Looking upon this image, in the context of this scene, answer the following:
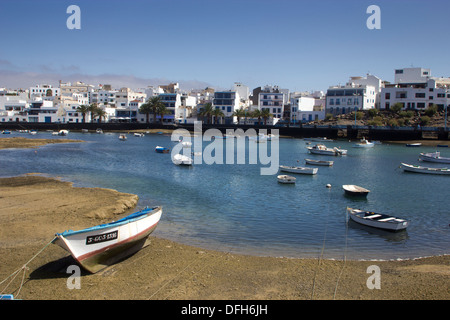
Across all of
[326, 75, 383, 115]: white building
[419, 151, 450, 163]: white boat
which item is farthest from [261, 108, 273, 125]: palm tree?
[419, 151, 450, 163]: white boat

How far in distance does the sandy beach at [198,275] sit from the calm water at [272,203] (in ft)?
6.34

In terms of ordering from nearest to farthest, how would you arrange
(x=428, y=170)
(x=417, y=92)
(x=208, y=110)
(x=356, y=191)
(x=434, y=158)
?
(x=356, y=191), (x=428, y=170), (x=434, y=158), (x=417, y=92), (x=208, y=110)

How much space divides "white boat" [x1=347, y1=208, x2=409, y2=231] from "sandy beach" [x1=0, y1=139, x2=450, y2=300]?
14.4 feet

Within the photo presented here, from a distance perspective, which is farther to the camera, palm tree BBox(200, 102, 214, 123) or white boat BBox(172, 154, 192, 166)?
palm tree BBox(200, 102, 214, 123)

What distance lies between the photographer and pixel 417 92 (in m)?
121

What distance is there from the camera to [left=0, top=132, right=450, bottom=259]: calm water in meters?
20.5

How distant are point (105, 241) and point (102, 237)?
0.79ft

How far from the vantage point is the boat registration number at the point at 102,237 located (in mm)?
14986

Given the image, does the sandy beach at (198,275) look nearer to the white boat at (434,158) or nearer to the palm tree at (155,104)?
the white boat at (434,158)

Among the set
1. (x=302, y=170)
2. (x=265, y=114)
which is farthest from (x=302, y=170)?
(x=265, y=114)

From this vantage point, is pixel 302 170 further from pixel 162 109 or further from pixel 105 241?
pixel 162 109

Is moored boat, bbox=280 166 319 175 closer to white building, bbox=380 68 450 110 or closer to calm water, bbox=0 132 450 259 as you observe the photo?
calm water, bbox=0 132 450 259
